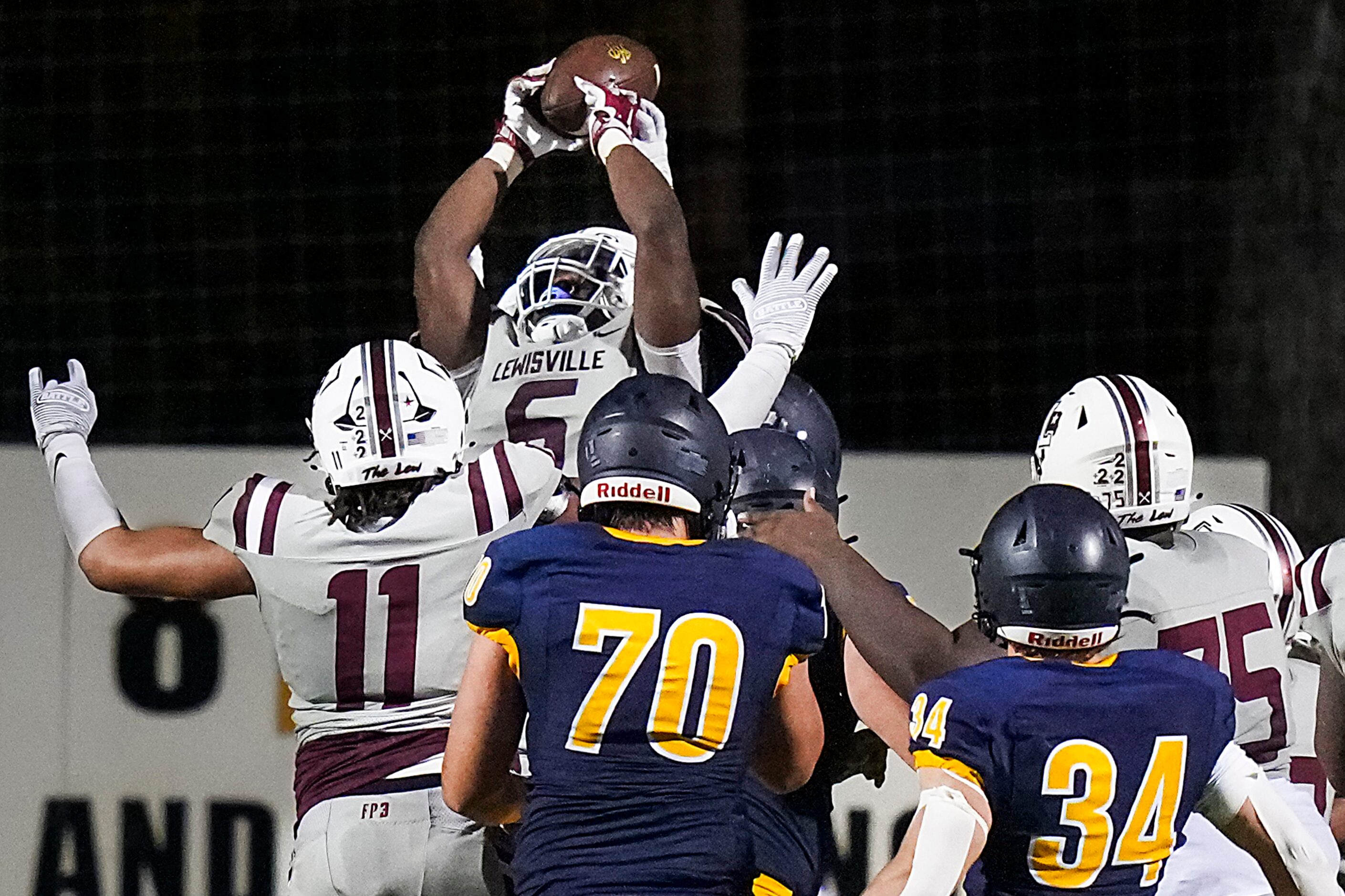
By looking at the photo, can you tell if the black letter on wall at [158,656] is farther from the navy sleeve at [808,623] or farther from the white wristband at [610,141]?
the navy sleeve at [808,623]

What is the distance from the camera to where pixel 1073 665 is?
2605 mm

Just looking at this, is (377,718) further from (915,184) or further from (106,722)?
(915,184)

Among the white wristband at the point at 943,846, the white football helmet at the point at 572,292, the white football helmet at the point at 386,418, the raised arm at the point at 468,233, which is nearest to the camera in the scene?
the white wristband at the point at 943,846

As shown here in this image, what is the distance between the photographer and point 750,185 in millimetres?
7645

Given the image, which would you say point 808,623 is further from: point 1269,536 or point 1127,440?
point 1269,536

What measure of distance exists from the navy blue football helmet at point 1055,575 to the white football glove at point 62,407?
1996mm

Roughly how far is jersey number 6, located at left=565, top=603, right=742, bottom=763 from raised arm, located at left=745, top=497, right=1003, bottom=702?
0.51 m

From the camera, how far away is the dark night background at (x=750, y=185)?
727cm

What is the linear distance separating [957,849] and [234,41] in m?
6.05

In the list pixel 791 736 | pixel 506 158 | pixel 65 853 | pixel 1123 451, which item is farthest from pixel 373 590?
pixel 65 853

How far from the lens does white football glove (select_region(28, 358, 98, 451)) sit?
3766mm

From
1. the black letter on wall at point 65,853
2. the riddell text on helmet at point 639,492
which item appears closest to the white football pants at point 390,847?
the riddell text on helmet at point 639,492

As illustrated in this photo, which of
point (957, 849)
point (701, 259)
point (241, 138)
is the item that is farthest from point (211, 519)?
point (241, 138)

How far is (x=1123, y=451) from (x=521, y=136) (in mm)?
1876
